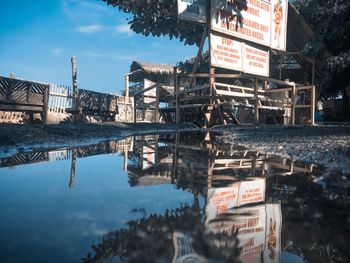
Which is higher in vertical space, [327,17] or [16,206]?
[327,17]

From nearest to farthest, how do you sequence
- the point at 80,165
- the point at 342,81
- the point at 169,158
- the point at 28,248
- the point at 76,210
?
the point at 28,248 < the point at 76,210 < the point at 80,165 < the point at 169,158 < the point at 342,81

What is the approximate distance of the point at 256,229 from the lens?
110 centimetres

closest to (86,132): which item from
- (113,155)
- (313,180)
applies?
(113,155)

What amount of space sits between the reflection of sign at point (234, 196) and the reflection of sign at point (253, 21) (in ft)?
23.4

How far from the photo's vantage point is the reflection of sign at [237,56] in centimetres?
813

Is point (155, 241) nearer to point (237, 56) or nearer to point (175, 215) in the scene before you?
point (175, 215)

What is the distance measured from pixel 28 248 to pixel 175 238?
1.61ft

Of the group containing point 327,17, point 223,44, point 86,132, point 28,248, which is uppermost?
point 327,17

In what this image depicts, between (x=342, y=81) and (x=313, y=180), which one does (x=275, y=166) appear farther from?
(x=342, y=81)

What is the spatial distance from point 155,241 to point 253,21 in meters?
9.69

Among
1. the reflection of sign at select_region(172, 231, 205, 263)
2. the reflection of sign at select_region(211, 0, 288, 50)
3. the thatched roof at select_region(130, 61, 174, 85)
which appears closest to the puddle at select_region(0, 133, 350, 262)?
the reflection of sign at select_region(172, 231, 205, 263)

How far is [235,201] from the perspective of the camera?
1.43 meters

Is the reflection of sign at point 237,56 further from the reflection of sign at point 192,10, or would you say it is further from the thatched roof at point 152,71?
the thatched roof at point 152,71

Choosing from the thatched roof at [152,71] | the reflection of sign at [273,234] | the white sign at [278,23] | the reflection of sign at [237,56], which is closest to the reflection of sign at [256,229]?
the reflection of sign at [273,234]
